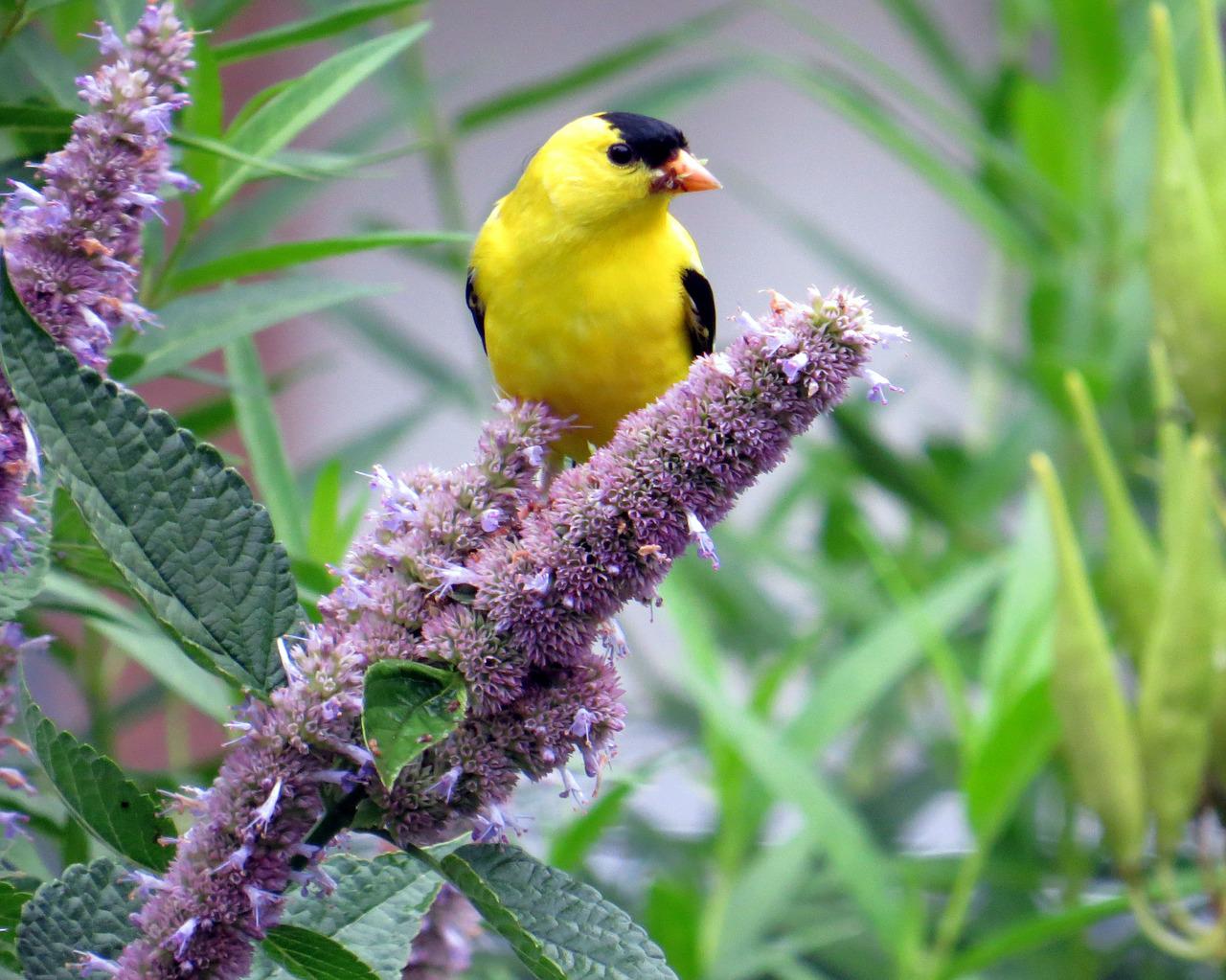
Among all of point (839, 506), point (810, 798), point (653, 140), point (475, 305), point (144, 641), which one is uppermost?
point (653, 140)

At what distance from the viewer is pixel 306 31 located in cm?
99

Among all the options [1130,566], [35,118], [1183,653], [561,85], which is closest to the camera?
[35,118]

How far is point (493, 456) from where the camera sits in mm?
645

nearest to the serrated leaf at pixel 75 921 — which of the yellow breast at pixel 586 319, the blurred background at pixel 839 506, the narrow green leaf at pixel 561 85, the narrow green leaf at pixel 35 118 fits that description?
the blurred background at pixel 839 506

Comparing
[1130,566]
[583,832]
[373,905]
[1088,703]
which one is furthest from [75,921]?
[1130,566]

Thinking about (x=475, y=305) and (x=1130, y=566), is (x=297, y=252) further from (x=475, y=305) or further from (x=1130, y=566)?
(x=1130, y=566)

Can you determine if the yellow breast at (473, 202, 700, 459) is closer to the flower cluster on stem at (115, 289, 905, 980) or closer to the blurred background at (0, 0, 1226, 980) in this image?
the blurred background at (0, 0, 1226, 980)

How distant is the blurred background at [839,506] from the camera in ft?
3.37

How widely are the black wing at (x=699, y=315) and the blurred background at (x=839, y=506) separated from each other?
262mm

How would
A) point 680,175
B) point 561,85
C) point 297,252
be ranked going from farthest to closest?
1. point 561,85
2. point 680,175
3. point 297,252

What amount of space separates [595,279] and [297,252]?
0.87ft

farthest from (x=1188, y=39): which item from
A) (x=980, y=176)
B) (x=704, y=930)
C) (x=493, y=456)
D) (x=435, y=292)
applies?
(x=435, y=292)

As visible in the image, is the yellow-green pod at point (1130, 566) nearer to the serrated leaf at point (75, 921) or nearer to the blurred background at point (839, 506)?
the blurred background at point (839, 506)

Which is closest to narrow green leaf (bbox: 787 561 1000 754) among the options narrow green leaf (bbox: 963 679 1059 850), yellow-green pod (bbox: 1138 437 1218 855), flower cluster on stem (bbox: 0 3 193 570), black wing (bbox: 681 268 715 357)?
narrow green leaf (bbox: 963 679 1059 850)
